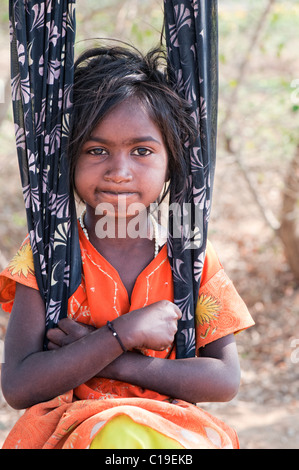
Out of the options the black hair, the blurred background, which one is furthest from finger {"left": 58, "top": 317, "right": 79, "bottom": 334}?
the blurred background

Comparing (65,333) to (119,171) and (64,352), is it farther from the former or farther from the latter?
(119,171)

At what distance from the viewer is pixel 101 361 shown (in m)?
1.69

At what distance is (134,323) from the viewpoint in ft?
5.67

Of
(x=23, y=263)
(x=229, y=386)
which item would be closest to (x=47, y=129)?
(x=23, y=263)

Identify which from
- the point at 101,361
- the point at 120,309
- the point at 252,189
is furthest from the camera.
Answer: the point at 252,189

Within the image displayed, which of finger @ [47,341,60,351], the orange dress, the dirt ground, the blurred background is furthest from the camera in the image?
the blurred background

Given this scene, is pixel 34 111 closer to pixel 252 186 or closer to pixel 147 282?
pixel 147 282

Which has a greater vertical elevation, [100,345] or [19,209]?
[19,209]

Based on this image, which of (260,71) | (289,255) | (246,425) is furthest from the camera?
(260,71)

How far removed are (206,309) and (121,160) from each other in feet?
1.86

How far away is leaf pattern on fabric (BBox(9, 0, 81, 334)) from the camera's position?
1832 mm

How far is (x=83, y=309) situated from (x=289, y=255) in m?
4.12

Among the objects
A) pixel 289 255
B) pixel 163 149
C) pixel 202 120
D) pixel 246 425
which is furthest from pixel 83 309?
pixel 289 255

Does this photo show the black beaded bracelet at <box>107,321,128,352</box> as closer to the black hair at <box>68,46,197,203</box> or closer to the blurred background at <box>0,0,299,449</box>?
the black hair at <box>68,46,197,203</box>
